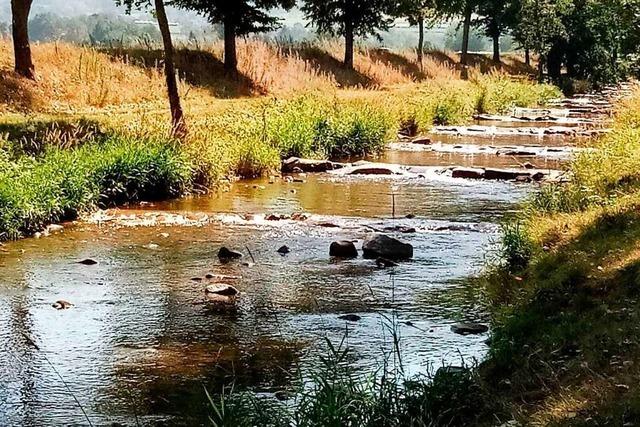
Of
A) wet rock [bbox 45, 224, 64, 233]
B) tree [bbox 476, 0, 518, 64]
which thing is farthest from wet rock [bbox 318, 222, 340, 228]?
tree [bbox 476, 0, 518, 64]

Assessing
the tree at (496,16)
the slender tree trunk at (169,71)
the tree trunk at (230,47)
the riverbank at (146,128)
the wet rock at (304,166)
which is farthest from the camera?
the tree at (496,16)

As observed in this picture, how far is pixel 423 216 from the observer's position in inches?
604

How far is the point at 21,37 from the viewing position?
2653 centimetres

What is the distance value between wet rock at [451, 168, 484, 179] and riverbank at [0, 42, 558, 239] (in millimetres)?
3856

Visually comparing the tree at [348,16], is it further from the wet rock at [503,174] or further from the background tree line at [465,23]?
the wet rock at [503,174]

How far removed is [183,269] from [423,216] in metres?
5.14

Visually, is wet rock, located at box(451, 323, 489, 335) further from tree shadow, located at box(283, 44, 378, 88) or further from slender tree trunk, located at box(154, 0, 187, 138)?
tree shadow, located at box(283, 44, 378, 88)

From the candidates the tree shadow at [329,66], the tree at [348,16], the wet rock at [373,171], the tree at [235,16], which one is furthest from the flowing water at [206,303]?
the tree at [348,16]

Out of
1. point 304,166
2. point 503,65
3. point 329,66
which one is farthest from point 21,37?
point 503,65

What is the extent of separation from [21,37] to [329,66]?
19.6 metres

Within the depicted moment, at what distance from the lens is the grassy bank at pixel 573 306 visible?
5660 mm

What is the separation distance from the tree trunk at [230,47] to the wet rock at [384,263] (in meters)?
24.5

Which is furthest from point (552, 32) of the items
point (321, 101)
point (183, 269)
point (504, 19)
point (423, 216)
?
point (183, 269)

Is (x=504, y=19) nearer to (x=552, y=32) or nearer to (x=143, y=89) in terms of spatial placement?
(x=552, y=32)
